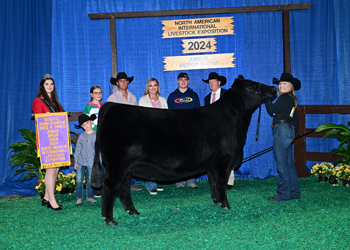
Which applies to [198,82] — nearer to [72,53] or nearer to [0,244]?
[72,53]

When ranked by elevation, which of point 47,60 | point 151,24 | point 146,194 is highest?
point 151,24

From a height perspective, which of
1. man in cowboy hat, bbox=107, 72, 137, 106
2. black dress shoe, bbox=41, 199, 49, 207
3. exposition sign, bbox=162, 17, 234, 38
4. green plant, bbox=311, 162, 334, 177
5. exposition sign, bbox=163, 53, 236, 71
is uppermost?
exposition sign, bbox=162, 17, 234, 38

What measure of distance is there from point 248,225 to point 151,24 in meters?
4.29

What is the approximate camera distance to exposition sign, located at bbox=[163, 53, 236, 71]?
5.79m

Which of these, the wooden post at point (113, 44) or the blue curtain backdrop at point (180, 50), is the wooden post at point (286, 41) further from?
the wooden post at point (113, 44)

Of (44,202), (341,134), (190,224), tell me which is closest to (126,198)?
(190,224)

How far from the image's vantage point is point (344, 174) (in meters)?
5.02

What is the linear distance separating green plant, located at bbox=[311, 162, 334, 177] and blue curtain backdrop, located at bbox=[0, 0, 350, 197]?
69cm

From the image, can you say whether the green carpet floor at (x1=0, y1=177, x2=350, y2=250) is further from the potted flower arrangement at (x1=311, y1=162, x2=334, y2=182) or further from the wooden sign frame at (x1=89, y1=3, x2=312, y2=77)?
the wooden sign frame at (x1=89, y1=3, x2=312, y2=77)

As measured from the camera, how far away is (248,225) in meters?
3.14

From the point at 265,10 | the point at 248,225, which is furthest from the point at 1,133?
the point at 265,10

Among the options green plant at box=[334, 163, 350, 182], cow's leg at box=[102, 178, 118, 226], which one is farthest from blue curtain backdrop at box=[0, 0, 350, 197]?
cow's leg at box=[102, 178, 118, 226]

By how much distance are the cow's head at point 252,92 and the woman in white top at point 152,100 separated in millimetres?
1498

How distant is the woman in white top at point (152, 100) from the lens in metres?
4.91
